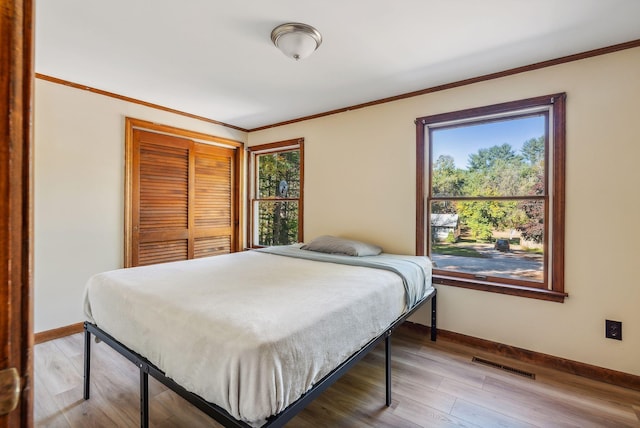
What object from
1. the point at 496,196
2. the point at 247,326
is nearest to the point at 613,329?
the point at 496,196

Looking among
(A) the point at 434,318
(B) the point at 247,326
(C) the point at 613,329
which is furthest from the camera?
(A) the point at 434,318

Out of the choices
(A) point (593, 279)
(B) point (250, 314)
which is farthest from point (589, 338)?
(B) point (250, 314)

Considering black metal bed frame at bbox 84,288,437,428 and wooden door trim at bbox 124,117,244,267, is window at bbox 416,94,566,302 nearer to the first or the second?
black metal bed frame at bbox 84,288,437,428

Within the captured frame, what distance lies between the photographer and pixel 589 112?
220cm

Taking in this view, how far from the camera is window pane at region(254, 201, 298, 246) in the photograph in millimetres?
4105

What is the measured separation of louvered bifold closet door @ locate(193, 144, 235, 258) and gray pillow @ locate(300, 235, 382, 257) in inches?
64.3

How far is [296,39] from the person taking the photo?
77.0 inches

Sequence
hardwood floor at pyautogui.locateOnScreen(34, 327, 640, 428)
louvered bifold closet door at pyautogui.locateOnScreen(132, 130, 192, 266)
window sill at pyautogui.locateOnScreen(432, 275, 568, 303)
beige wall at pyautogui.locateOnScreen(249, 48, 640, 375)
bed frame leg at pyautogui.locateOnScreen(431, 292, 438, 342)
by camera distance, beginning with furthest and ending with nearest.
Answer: louvered bifold closet door at pyautogui.locateOnScreen(132, 130, 192, 266)
bed frame leg at pyautogui.locateOnScreen(431, 292, 438, 342)
window sill at pyautogui.locateOnScreen(432, 275, 568, 303)
beige wall at pyautogui.locateOnScreen(249, 48, 640, 375)
hardwood floor at pyautogui.locateOnScreen(34, 327, 640, 428)

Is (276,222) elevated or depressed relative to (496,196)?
depressed

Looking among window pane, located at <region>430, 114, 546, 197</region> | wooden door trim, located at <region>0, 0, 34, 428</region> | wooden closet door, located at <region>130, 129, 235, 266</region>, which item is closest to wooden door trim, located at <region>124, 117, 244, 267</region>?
wooden closet door, located at <region>130, 129, 235, 266</region>

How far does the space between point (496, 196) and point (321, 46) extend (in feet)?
6.35

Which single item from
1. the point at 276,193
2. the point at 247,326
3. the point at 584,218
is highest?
the point at 276,193

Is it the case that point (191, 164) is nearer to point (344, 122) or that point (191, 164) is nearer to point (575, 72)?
point (344, 122)

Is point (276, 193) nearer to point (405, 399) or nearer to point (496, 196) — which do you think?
point (496, 196)
